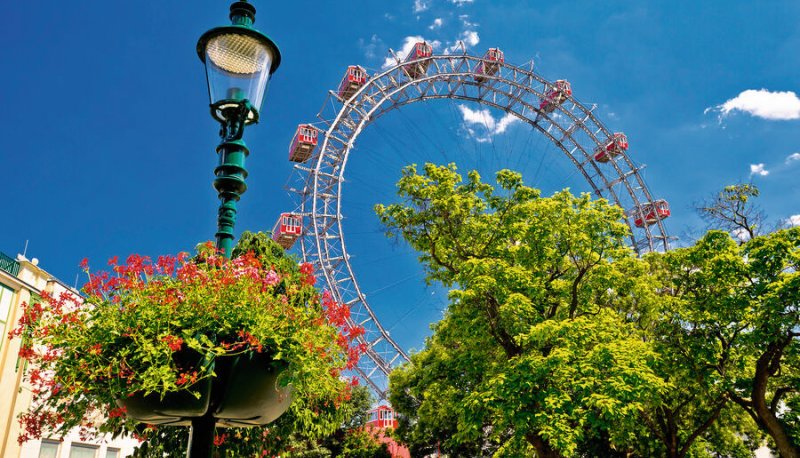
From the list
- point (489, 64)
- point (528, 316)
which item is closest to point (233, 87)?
point (528, 316)

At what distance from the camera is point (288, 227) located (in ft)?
109

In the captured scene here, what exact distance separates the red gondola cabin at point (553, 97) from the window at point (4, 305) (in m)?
36.0

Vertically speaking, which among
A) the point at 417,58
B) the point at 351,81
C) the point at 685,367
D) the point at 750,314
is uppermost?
the point at 417,58

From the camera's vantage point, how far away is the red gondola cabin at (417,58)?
124ft

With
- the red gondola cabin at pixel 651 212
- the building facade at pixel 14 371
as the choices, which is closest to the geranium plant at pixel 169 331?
the building facade at pixel 14 371

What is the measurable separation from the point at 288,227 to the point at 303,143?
4.99m

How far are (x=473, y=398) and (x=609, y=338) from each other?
3.34 metres

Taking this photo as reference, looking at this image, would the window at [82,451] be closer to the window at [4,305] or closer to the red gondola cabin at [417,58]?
the window at [4,305]

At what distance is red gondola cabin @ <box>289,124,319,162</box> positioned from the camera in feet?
110

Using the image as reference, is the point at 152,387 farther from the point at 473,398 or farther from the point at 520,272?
the point at 520,272

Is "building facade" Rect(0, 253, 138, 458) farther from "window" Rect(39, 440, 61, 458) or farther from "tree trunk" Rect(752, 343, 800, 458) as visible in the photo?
"tree trunk" Rect(752, 343, 800, 458)

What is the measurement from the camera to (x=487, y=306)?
43.1 ft

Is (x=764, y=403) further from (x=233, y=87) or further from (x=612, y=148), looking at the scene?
(x=612, y=148)

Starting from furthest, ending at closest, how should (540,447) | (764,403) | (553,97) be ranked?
A: (553,97) → (540,447) → (764,403)
